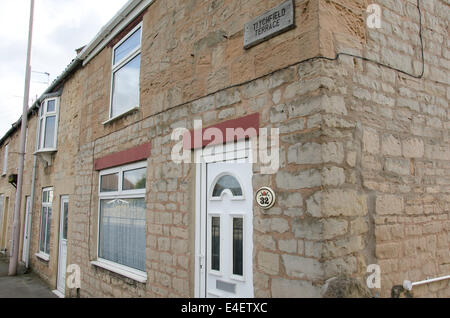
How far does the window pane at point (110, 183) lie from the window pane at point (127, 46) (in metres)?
2.25

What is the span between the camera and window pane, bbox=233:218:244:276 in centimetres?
376

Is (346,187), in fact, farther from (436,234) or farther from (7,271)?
(7,271)

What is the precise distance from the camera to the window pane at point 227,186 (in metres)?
3.89

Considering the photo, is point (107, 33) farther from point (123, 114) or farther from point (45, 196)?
point (45, 196)

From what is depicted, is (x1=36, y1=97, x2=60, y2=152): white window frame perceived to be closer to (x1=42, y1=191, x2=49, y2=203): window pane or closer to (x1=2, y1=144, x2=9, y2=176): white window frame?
(x1=42, y1=191, x2=49, y2=203): window pane

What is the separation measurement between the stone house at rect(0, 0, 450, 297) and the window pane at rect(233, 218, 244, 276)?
0.02 meters

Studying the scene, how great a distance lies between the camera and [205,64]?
4.43m

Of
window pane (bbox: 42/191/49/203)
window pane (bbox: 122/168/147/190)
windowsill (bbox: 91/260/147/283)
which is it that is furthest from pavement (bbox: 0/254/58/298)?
window pane (bbox: 122/168/147/190)

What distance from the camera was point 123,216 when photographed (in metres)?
6.08

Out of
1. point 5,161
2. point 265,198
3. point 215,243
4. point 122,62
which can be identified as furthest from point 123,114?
point 5,161

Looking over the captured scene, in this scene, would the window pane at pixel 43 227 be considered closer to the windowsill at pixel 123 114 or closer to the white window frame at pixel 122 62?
the windowsill at pixel 123 114

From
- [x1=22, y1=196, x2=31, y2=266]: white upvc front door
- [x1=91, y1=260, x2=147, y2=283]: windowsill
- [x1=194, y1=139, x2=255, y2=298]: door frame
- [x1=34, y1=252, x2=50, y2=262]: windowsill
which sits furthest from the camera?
[x1=22, y1=196, x2=31, y2=266]: white upvc front door

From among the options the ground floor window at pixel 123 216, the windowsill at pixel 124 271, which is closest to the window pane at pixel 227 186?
the ground floor window at pixel 123 216
